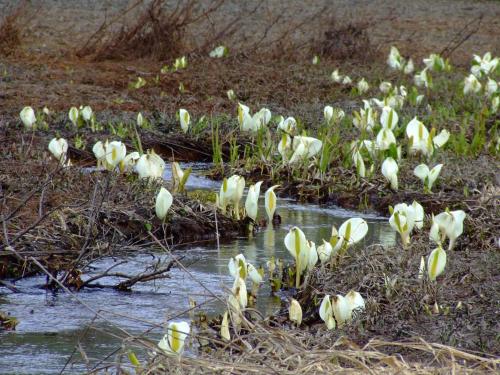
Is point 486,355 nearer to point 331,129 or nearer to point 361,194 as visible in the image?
point 361,194

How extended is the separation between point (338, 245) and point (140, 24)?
25.2 feet

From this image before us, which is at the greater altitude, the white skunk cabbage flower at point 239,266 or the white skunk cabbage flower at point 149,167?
the white skunk cabbage flower at point 149,167

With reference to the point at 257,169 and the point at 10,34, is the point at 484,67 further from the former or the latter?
the point at 10,34

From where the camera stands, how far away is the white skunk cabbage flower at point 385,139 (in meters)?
7.41

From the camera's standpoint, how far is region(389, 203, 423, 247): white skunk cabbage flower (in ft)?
17.3

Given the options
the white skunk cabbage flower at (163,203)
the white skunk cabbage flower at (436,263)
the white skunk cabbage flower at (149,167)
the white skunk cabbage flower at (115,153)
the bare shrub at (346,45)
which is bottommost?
the white skunk cabbage flower at (436,263)

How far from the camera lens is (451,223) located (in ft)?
17.1

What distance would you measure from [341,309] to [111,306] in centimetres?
110

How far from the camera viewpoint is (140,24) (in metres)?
12.3

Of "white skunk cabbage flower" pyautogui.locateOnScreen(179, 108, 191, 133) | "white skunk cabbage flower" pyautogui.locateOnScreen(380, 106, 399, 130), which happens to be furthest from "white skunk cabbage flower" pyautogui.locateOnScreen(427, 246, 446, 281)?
"white skunk cabbage flower" pyautogui.locateOnScreen(179, 108, 191, 133)

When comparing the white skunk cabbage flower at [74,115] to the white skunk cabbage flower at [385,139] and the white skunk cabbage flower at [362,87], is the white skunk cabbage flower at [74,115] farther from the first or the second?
the white skunk cabbage flower at [362,87]

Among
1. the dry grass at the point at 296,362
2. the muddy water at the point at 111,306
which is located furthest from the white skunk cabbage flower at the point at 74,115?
the dry grass at the point at 296,362

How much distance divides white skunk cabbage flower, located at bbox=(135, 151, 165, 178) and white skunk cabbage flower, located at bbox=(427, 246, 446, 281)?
2.28 metres

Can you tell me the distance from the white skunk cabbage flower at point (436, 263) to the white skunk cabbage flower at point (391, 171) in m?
2.27
